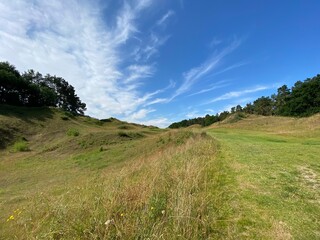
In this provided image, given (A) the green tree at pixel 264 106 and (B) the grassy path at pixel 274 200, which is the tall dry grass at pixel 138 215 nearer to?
(B) the grassy path at pixel 274 200

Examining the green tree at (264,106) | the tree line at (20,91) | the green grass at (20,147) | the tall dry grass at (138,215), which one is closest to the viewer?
the tall dry grass at (138,215)

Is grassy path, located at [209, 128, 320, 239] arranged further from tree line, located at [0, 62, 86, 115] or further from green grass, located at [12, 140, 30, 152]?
tree line, located at [0, 62, 86, 115]

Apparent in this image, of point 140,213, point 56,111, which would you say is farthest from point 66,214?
point 56,111

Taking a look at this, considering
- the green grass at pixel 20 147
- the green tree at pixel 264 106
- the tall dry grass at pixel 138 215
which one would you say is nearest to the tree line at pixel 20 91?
the green grass at pixel 20 147

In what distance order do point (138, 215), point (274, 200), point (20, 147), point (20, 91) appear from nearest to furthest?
1. point (138, 215)
2. point (274, 200)
3. point (20, 147)
4. point (20, 91)

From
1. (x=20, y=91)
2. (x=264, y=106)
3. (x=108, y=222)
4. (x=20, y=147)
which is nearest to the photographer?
(x=108, y=222)

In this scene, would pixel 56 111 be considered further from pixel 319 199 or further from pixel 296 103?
pixel 296 103

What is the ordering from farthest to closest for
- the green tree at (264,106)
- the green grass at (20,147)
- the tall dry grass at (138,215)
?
the green tree at (264,106), the green grass at (20,147), the tall dry grass at (138,215)

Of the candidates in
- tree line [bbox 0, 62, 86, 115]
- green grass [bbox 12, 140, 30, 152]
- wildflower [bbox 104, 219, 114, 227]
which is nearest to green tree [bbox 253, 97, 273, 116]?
tree line [bbox 0, 62, 86, 115]

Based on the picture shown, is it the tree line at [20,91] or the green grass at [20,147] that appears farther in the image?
the tree line at [20,91]

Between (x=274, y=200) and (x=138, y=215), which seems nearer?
(x=138, y=215)

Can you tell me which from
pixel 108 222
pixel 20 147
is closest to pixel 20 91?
pixel 20 147

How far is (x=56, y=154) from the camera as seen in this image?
2486cm

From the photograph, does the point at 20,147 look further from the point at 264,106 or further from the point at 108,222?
the point at 264,106
